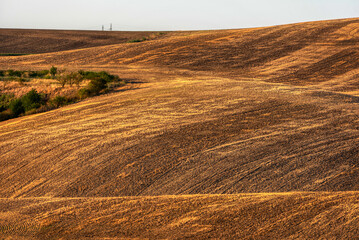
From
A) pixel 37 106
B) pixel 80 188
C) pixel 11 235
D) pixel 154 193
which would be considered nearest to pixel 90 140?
pixel 80 188

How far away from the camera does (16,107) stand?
2331cm

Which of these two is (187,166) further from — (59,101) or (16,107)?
(16,107)

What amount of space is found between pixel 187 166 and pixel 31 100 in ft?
49.7

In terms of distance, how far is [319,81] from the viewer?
103 feet

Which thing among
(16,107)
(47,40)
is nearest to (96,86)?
(16,107)

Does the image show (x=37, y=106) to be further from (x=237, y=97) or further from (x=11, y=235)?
(x=11, y=235)

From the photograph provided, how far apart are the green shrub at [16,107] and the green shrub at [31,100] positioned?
0.71ft

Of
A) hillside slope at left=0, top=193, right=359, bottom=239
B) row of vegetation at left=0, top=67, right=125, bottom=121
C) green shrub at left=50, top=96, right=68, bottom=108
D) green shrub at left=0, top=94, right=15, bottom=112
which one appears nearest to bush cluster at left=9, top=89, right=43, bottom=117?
row of vegetation at left=0, top=67, right=125, bottom=121

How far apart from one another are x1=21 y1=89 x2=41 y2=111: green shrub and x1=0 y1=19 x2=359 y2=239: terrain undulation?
3350mm

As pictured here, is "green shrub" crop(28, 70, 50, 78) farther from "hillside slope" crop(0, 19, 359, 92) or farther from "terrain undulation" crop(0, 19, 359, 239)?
"terrain undulation" crop(0, 19, 359, 239)

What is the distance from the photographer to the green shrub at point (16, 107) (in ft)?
75.3

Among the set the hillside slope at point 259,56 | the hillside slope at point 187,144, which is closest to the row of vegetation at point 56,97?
the hillside slope at point 187,144

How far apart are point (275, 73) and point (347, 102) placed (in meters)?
15.1

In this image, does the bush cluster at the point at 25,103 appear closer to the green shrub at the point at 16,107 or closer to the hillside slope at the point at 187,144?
the green shrub at the point at 16,107
